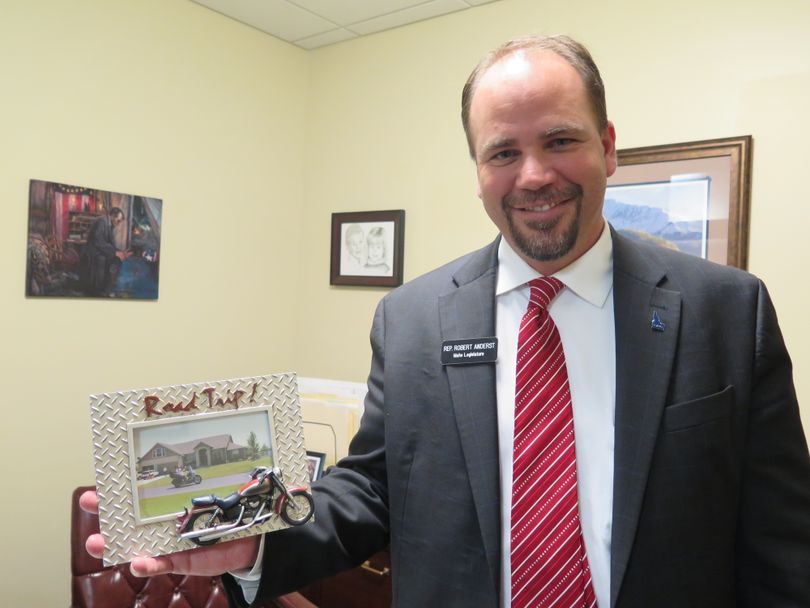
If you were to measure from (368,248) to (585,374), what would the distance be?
2166 millimetres

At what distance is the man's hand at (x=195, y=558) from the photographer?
2.95 ft

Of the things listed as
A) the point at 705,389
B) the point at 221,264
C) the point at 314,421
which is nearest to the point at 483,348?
the point at 705,389

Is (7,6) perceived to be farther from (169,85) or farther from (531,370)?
(531,370)

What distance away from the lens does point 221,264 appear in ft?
10.2

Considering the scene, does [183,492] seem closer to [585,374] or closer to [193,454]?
[193,454]

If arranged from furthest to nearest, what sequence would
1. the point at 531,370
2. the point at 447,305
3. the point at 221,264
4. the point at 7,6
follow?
the point at 221,264 → the point at 7,6 → the point at 447,305 → the point at 531,370

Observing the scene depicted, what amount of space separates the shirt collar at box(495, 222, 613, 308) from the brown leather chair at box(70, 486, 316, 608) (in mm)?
1293

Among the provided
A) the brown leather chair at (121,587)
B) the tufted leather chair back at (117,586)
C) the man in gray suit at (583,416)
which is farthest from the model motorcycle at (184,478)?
the tufted leather chair back at (117,586)

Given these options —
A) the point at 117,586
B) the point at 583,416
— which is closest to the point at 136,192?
the point at 117,586

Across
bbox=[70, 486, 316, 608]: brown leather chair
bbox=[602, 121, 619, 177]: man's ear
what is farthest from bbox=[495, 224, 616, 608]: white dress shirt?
bbox=[70, 486, 316, 608]: brown leather chair

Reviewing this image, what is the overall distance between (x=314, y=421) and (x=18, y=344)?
43.6 inches

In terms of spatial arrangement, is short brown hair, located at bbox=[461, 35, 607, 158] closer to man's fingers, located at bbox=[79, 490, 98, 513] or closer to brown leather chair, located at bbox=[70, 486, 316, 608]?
man's fingers, located at bbox=[79, 490, 98, 513]

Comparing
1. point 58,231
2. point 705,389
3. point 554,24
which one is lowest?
point 705,389

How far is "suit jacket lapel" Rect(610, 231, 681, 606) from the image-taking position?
0.99 metres
